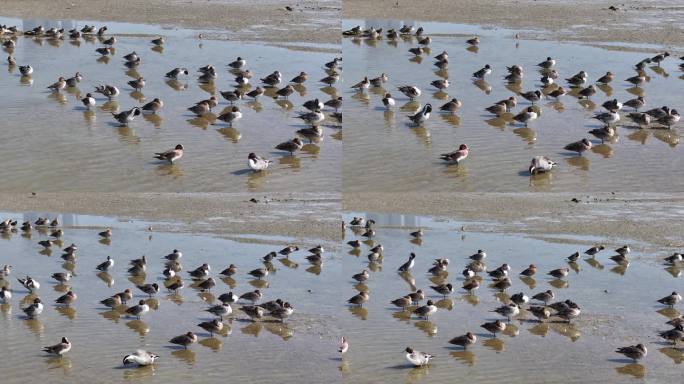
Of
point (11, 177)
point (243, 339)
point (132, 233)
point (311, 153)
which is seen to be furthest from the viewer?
point (132, 233)

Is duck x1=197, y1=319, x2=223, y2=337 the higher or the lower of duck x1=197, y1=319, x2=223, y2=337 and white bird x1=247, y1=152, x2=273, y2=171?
the lower

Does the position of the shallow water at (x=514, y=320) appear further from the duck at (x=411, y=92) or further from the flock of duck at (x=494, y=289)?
the duck at (x=411, y=92)

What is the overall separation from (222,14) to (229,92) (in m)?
9.54

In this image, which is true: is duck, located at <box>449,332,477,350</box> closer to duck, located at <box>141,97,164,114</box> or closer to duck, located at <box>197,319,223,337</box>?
duck, located at <box>197,319,223,337</box>

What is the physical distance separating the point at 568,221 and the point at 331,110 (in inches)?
200

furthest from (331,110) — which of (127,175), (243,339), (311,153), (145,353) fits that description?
(145,353)

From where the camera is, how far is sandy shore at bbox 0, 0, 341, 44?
86.3ft

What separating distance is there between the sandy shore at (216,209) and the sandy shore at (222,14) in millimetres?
5878

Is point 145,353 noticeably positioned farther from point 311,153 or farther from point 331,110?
point 331,110

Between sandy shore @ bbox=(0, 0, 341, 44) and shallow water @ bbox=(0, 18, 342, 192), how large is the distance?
369 cm

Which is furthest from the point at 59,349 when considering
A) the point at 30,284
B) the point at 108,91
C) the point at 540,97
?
the point at 540,97

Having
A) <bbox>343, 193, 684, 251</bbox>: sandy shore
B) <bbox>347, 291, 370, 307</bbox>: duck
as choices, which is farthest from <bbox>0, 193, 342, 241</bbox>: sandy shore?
<bbox>347, 291, 370, 307</bbox>: duck

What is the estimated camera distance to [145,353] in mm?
13398

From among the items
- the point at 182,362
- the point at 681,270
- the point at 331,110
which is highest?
the point at 331,110
